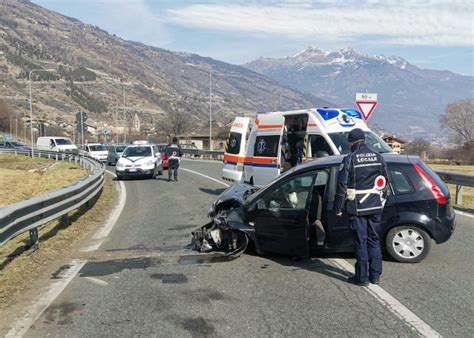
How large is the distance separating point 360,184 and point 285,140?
24.5ft

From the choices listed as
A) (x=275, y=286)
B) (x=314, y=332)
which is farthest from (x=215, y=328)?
(x=275, y=286)

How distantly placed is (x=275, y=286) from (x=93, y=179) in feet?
26.7

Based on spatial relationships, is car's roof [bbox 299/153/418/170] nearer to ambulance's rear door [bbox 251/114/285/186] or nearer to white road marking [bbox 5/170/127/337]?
white road marking [bbox 5/170/127/337]

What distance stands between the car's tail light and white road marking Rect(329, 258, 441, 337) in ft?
5.61

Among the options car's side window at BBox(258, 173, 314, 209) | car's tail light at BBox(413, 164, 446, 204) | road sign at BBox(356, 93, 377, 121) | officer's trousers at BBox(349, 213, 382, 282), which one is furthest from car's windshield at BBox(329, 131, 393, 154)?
officer's trousers at BBox(349, 213, 382, 282)

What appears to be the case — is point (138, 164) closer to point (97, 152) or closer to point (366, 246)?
point (366, 246)

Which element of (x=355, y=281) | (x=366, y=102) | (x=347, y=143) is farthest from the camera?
(x=366, y=102)

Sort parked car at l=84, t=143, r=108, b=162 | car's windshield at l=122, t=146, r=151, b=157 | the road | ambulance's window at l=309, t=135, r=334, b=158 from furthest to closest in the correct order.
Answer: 1. parked car at l=84, t=143, r=108, b=162
2. car's windshield at l=122, t=146, r=151, b=157
3. ambulance's window at l=309, t=135, r=334, b=158
4. the road

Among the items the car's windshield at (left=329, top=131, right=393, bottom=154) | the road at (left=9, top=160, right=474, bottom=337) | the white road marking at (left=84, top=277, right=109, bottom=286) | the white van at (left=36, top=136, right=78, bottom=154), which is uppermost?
the car's windshield at (left=329, top=131, right=393, bottom=154)

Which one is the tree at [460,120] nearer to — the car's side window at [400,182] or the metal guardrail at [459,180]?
the metal guardrail at [459,180]

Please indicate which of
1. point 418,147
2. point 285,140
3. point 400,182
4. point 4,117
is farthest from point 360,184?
point 4,117

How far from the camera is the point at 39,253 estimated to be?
786 centimetres

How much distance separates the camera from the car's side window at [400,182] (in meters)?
6.85

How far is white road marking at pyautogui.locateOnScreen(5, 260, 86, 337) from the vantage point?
4.79 metres
